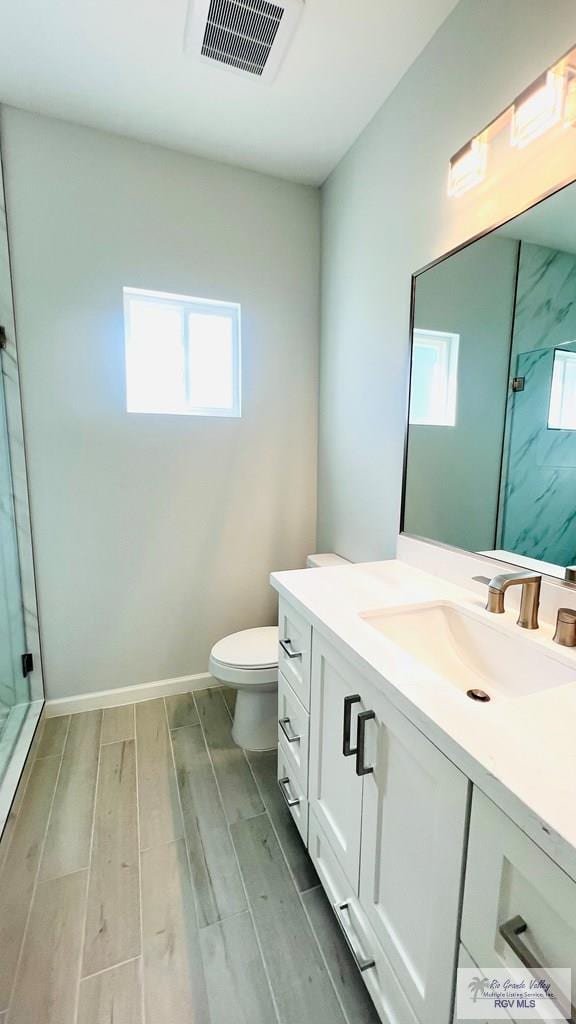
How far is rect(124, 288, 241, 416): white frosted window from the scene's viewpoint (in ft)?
6.75

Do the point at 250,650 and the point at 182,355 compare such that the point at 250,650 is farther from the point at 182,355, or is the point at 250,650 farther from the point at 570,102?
the point at 570,102

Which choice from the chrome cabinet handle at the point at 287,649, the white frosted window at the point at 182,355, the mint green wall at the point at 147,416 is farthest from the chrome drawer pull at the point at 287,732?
the white frosted window at the point at 182,355

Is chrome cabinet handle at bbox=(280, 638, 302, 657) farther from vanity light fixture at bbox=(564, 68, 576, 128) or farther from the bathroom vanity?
vanity light fixture at bbox=(564, 68, 576, 128)

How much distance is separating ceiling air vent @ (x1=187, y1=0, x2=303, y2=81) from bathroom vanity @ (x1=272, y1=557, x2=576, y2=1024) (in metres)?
1.73

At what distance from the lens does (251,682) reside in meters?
1.67

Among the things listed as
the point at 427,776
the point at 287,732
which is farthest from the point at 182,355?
the point at 427,776

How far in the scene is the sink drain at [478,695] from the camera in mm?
973

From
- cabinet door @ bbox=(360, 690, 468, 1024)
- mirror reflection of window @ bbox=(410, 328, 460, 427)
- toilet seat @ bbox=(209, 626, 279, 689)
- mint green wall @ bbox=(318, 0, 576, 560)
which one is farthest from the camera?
toilet seat @ bbox=(209, 626, 279, 689)

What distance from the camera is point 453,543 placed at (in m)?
1.37

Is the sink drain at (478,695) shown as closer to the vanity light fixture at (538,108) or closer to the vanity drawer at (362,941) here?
the vanity drawer at (362,941)

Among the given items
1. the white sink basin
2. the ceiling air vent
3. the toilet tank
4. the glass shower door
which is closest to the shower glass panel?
the glass shower door

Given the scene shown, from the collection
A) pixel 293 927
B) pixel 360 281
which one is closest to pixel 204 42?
pixel 360 281

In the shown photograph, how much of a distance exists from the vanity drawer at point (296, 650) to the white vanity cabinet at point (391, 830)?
0.05m

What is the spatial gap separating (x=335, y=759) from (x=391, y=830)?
0.82 ft
